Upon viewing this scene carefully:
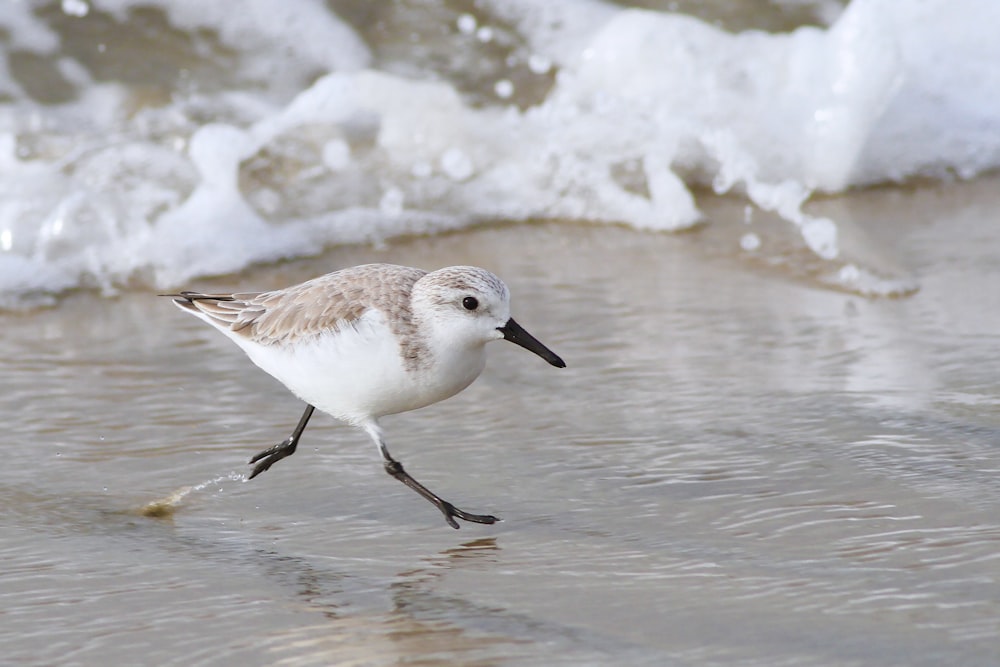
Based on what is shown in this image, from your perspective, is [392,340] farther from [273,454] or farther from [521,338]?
[273,454]

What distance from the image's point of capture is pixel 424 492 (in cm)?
360

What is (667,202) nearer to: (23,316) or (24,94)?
(23,316)

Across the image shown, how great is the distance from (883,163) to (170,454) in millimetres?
5144

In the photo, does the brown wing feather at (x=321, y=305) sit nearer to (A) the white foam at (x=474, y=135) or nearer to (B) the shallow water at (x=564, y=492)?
(B) the shallow water at (x=564, y=492)

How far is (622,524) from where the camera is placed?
357 cm

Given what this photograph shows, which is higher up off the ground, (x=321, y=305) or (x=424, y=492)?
(x=321, y=305)

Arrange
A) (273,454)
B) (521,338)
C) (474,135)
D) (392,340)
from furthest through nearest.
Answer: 1. (474,135)
2. (273,454)
3. (521,338)
4. (392,340)

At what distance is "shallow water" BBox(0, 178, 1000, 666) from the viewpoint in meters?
2.94

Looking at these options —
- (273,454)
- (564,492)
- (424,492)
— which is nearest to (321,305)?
(273,454)

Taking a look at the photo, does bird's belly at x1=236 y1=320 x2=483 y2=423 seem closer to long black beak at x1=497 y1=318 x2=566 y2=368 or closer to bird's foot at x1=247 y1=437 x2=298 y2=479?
long black beak at x1=497 y1=318 x2=566 y2=368

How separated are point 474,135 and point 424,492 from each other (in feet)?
14.8

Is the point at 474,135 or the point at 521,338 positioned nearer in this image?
the point at 521,338

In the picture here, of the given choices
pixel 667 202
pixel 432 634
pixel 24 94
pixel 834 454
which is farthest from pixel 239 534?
pixel 24 94

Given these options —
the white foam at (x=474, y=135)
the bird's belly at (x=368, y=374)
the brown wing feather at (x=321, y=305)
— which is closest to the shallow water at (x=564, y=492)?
the bird's belly at (x=368, y=374)
